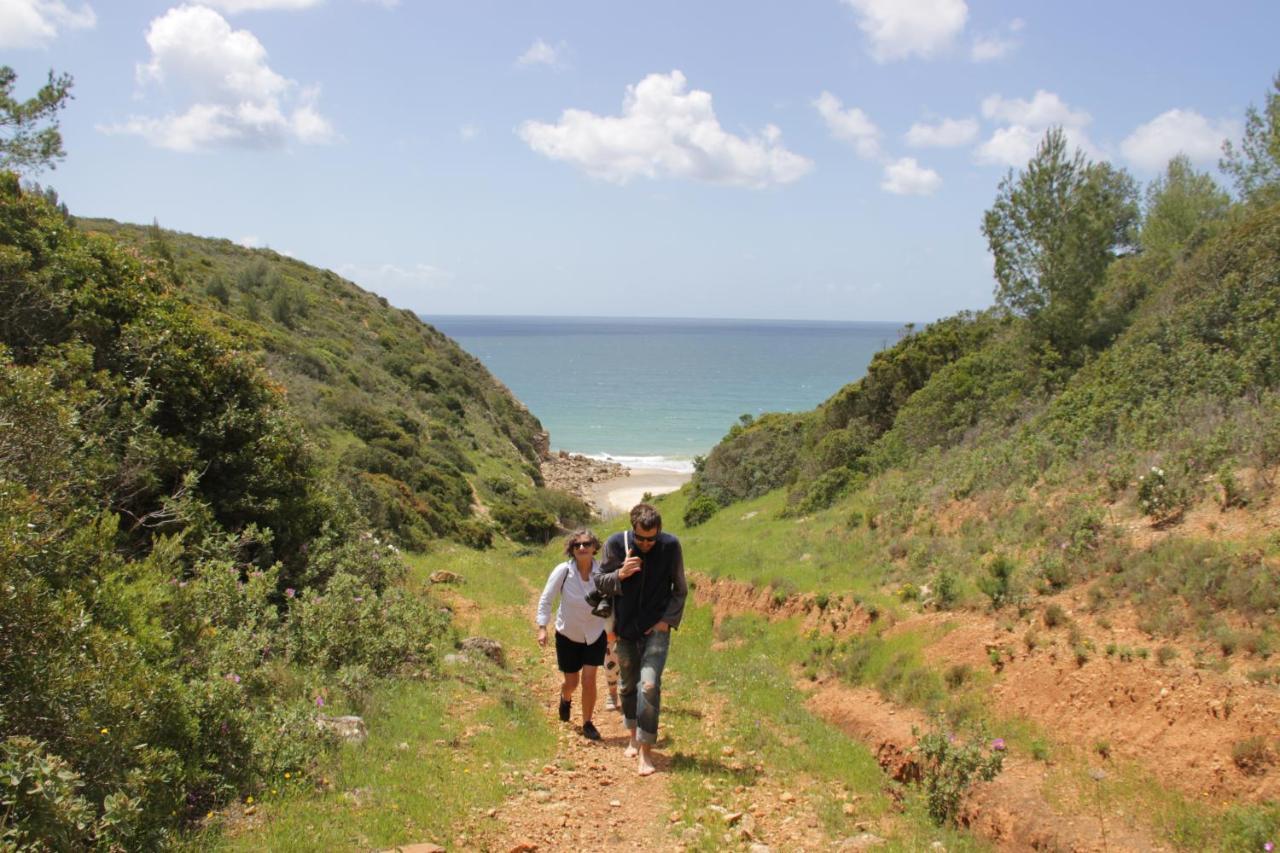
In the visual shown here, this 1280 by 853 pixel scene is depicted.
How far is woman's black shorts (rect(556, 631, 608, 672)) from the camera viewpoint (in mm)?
7758

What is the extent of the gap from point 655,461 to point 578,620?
217 feet

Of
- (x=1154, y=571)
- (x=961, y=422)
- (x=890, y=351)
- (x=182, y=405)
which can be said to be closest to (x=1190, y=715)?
(x=1154, y=571)

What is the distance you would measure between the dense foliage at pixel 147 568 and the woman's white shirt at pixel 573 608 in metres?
2.21

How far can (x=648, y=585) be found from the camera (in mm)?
6816

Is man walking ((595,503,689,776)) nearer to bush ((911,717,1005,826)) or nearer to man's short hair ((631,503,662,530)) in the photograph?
man's short hair ((631,503,662,530))

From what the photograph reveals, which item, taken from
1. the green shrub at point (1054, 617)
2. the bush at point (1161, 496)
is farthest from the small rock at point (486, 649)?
the bush at point (1161, 496)

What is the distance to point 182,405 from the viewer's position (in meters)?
11.0

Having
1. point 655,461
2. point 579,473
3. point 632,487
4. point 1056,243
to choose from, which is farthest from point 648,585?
point 655,461

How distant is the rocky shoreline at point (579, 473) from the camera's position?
54094 millimetres

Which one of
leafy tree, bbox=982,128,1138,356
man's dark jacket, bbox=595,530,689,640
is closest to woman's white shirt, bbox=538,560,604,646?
man's dark jacket, bbox=595,530,689,640

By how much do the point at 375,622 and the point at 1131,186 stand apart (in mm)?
56715

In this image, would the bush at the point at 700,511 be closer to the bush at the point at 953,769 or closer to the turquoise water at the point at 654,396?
the turquoise water at the point at 654,396

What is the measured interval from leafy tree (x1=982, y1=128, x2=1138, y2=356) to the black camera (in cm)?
1772

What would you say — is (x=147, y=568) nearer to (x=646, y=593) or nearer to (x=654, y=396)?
(x=646, y=593)
